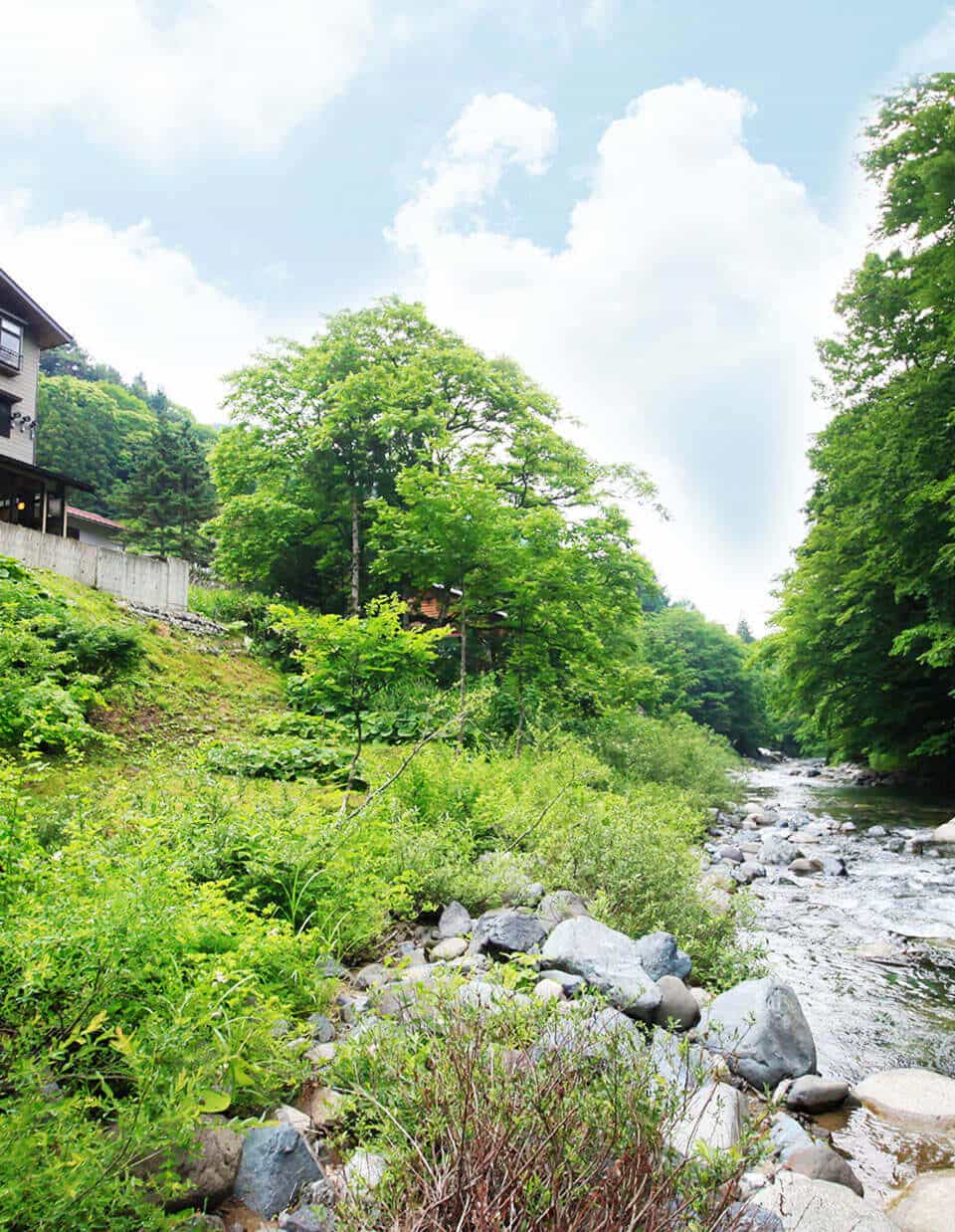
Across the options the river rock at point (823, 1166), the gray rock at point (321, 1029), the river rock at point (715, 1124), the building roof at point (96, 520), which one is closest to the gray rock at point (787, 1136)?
the river rock at point (823, 1166)

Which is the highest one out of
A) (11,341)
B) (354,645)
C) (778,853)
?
(11,341)

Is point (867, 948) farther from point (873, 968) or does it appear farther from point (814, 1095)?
point (814, 1095)

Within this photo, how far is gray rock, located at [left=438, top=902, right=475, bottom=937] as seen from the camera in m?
4.89

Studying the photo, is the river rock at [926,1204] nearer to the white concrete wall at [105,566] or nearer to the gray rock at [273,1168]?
the gray rock at [273,1168]

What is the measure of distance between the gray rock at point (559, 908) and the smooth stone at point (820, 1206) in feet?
7.10

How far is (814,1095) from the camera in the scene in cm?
382

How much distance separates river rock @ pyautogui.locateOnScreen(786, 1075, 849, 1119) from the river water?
2.5 inches

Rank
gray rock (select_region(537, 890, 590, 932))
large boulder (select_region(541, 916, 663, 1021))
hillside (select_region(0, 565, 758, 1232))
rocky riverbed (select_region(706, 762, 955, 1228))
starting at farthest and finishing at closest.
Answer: gray rock (select_region(537, 890, 590, 932)) < large boulder (select_region(541, 916, 663, 1021)) < rocky riverbed (select_region(706, 762, 955, 1228)) < hillside (select_region(0, 565, 758, 1232))

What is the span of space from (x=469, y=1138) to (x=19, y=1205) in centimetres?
112

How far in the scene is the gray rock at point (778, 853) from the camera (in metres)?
11.2

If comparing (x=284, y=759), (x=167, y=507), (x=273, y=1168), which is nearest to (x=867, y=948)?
(x=273, y=1168)

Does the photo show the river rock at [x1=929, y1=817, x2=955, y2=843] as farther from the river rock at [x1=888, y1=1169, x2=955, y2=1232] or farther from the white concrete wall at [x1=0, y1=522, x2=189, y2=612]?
the white concrete wall at [x1=0, y1=522, x2=189, y2=612]

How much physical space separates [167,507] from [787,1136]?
133 ft

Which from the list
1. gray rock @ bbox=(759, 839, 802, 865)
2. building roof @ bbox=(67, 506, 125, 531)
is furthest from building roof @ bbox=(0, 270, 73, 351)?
gray rock @ bbox=(759, 839, 802, 865)
